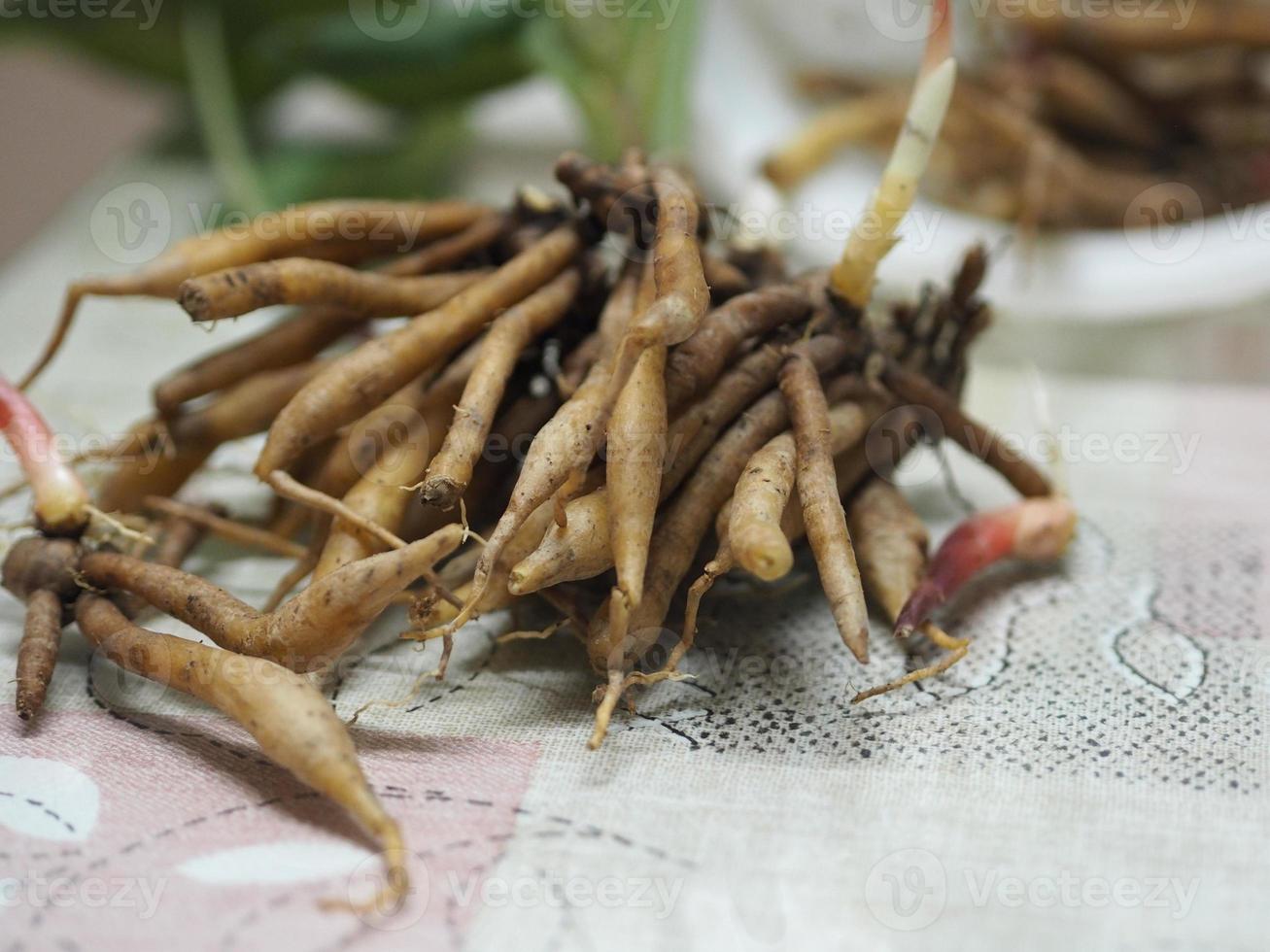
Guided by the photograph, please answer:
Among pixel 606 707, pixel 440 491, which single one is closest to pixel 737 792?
pixel 606 707

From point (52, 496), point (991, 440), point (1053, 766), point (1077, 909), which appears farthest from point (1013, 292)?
point (52, 496)

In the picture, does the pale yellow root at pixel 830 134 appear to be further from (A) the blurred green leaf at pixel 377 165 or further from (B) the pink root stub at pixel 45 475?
(B) the pink root stub at pixel 45 475

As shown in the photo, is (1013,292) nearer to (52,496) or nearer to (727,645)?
(727,645)

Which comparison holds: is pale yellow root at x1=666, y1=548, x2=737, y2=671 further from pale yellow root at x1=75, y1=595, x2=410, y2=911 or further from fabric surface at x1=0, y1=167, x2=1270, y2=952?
pale yellow root at x1=75, y1=595, x2=410, y2=911

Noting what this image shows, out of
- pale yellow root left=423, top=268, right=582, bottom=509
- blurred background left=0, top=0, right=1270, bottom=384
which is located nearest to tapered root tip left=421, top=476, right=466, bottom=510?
pale yellow root left=423, top=268, right=582, bottom=509

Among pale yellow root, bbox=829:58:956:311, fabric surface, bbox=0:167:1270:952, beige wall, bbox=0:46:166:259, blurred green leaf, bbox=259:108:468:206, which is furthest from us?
beige wall, bbox=0:46:166:259

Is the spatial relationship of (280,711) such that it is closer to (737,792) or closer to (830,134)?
(737,792)
